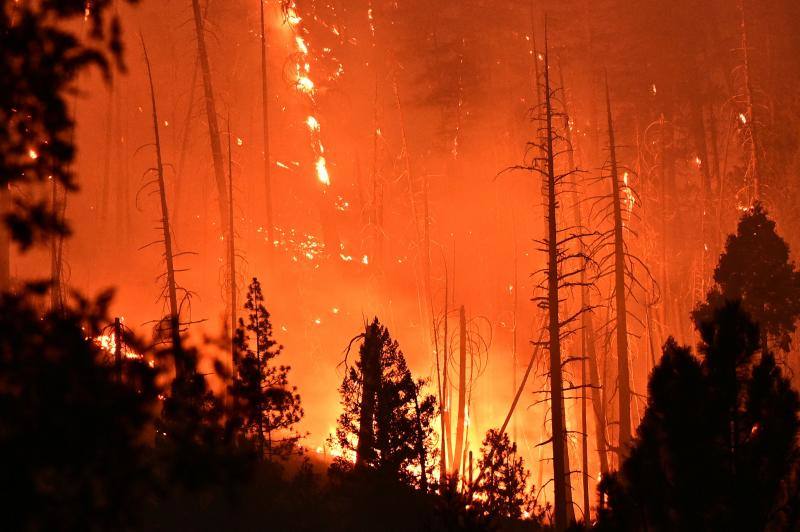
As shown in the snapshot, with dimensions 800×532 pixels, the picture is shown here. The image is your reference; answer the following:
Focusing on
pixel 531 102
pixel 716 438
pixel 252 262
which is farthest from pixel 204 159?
pixel 716 438

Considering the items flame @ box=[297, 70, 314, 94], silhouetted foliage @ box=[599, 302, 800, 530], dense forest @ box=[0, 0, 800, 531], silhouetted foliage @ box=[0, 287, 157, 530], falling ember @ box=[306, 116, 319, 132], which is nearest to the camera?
silhouetted foliage @ box=[0, 287, 157, 530]

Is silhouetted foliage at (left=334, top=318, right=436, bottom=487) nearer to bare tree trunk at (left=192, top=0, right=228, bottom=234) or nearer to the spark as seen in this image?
bare tree trunk at (left=192, top=0, right=228, bottom=234)

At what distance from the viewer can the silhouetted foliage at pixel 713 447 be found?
10625 millimetres

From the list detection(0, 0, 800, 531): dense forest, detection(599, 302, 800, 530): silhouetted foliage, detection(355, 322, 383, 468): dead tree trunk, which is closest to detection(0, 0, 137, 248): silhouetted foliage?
detection(599, 302, 800, 530): silhouetted foliage

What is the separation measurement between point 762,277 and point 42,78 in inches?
812

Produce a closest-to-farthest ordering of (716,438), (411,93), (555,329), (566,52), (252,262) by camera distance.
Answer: (716,438), (555,329), (252,262), (566,52), (411,93)

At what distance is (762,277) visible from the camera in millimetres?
21062

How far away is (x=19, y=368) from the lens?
12.2ft

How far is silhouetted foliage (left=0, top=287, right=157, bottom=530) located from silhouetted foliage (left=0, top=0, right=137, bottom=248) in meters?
0.48

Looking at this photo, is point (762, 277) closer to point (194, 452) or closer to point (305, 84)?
point (194, 452)

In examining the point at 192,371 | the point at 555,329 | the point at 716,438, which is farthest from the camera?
the point at 555,329

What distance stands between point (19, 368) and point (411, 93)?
4430 cm

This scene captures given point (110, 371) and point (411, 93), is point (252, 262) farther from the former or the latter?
point (110, 371)

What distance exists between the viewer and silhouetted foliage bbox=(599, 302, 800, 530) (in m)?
10.6
